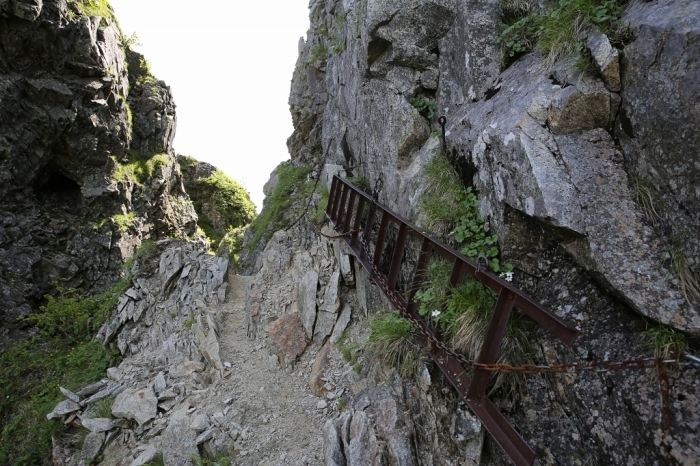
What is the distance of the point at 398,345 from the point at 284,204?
7.84m

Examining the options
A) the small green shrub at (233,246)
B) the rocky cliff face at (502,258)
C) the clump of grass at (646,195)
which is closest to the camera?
the rocky cliff face at (502,258)

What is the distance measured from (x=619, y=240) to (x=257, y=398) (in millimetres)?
5859

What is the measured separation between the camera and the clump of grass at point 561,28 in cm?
377

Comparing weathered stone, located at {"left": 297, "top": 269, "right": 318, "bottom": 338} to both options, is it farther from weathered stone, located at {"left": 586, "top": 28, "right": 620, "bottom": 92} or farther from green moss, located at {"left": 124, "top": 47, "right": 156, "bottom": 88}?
green moss, located at {"left": 124, "top": 47, "right": 156, "bottom": 88}

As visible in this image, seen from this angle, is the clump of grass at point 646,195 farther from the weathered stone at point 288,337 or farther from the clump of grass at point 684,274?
the weathered stone at point 288,337

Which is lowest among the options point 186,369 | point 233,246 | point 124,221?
point 186,369

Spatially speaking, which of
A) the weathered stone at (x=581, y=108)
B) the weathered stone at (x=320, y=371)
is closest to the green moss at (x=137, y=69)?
the weathered stone at (x=320, y=371)

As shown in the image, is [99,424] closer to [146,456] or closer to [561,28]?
[146,456]

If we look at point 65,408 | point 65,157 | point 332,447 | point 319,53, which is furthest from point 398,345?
point 65,157

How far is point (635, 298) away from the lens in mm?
2801

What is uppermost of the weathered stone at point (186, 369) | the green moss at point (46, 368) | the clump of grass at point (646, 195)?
the clump of grass at point (646, 195)

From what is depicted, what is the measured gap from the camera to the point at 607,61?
3.52m

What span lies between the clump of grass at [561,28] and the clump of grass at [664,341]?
110 inches

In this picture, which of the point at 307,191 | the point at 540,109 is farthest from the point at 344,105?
the point at 540,109
